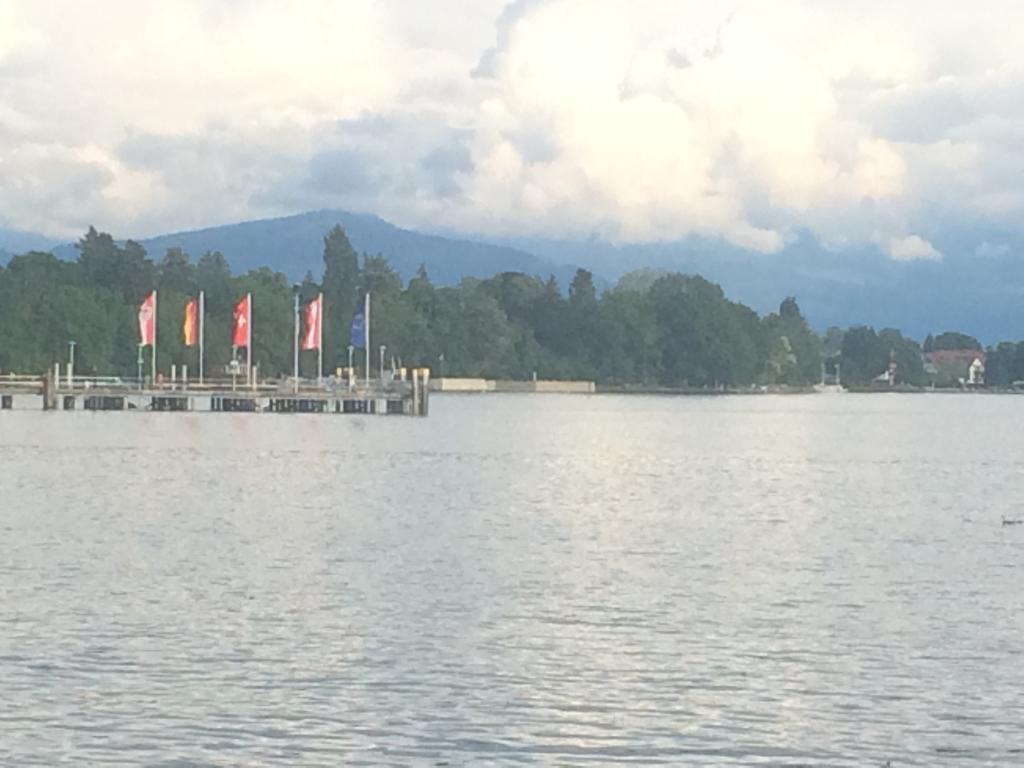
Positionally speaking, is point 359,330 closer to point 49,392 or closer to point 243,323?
point 243,323

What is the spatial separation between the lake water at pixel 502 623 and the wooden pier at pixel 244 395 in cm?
7268

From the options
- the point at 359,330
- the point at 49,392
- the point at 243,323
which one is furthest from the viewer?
the point at 49,392

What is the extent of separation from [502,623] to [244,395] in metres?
116

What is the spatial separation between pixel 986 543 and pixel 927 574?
907 cm

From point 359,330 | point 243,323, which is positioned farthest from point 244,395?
point 243,323

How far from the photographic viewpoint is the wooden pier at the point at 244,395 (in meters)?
148

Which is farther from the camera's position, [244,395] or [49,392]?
[244,395]

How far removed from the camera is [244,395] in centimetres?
14812

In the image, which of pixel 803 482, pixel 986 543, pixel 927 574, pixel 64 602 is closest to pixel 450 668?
pixel 64 602

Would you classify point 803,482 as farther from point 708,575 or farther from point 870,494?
point 708,575

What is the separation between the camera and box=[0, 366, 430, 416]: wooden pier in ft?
486

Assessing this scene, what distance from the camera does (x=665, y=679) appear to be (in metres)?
28.2

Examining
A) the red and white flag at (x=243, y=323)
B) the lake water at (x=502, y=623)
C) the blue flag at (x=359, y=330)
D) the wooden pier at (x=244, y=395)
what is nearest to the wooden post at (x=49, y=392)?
the wooden pier at (x=244, y=395)

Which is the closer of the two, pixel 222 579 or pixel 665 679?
pixel 665 679
